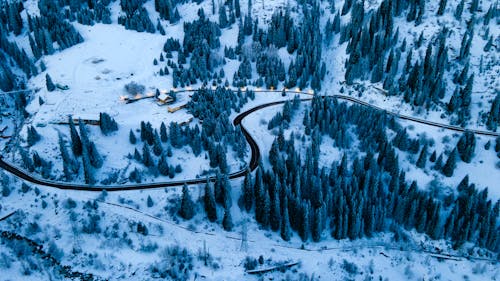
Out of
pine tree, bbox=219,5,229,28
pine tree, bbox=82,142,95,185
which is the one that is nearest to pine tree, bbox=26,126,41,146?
pine tree, bbox=82,142,95,185

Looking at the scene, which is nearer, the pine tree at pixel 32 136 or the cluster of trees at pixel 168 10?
the pine tree at pixel 32 136

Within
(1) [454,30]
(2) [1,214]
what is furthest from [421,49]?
(2) [1,214]

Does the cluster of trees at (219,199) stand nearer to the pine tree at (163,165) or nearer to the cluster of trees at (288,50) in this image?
the pine tree at (163,165)

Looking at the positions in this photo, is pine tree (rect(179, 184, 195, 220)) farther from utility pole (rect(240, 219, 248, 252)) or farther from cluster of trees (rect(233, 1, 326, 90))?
cluster of trees (rect(233, 1, 326, 90))

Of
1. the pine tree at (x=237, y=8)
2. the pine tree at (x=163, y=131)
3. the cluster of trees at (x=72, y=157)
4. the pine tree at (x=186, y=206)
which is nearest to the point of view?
the pine tree at (x=186, y=206)

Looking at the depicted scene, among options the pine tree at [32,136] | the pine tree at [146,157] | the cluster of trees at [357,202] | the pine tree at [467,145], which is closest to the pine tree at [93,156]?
the pine tree at [146,157]

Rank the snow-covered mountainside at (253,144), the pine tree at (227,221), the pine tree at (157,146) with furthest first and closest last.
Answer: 1. the pine tree at (157,146)
2. the pine tree at (227,221)
3. the snow-covered mountainside at (253,144)
